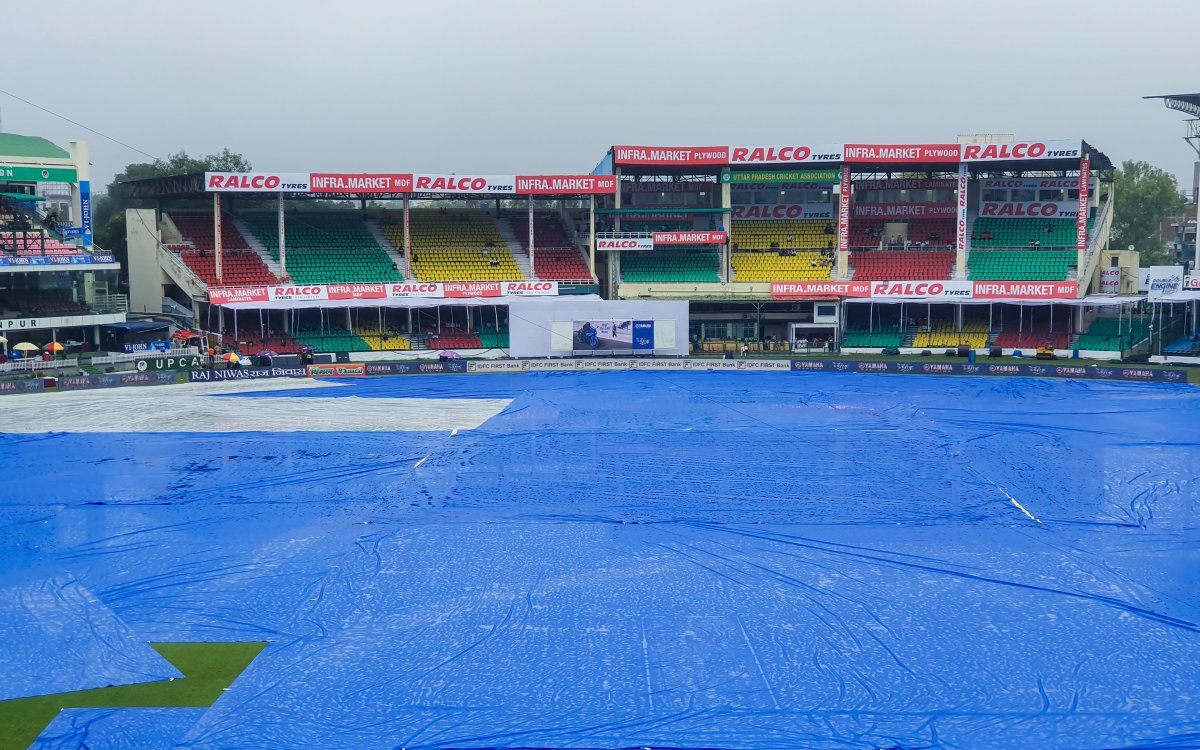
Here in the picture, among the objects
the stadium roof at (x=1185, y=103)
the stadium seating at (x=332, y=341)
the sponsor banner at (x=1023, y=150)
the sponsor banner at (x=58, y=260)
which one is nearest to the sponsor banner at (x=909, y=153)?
the sponsor banner at (x=1023, y=150)

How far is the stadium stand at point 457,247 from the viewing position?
5900cm

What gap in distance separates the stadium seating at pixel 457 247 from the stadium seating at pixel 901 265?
21.5 meters

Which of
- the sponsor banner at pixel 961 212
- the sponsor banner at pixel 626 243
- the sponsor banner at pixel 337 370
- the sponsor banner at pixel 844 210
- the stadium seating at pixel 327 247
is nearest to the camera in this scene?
the sponsor banner at pixel 337 370

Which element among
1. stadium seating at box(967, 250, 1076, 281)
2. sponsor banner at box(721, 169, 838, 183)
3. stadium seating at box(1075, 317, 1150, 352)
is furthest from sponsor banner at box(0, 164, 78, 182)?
stadium seating at box(1075, 317, 1150, 352)

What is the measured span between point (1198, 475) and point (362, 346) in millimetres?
41313

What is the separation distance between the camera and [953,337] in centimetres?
5591

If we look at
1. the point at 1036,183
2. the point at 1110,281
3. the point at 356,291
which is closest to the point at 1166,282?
the point at 1110,281

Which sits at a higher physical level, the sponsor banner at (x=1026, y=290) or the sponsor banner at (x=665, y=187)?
the sponsor banner at (x=665, y=187)

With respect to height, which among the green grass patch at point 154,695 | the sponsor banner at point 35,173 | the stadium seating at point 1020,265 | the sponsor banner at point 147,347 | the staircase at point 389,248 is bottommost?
the green grass patch at point 154,695

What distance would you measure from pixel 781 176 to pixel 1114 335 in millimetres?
21030

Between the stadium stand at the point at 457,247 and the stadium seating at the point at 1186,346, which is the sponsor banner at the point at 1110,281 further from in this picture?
the stadium stand at the point at 457,247

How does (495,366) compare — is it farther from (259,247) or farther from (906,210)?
(906,210)

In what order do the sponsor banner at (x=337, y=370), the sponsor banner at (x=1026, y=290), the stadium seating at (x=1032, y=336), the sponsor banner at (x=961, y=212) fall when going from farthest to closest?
the sponsor banner at (x=961, y=212) < the stadium seating at (x=1032, y=336) < the sponsor banner at (x=1026, y=290) < the sponsor banner at (x=337, y=370)

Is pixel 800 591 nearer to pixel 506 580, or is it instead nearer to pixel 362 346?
pixel 506 580
